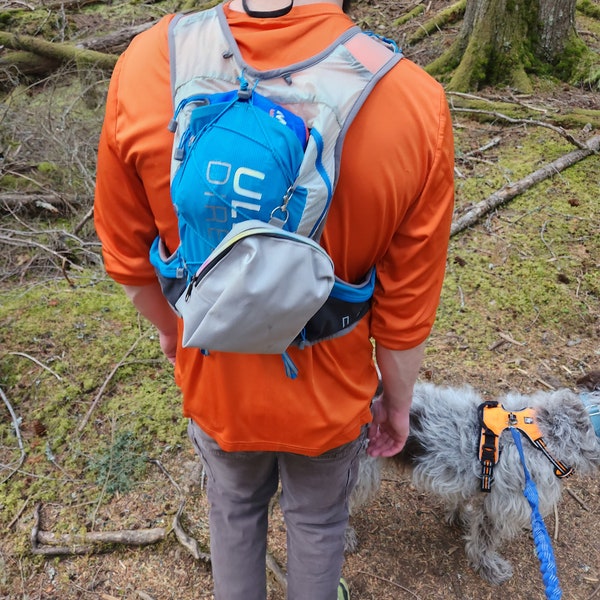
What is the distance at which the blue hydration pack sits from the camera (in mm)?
1209

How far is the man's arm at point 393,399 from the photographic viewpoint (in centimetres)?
184

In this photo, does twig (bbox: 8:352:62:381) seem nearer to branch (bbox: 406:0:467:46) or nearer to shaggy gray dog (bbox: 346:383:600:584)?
shaggy gray dog (bbox: 346:383:600:584)

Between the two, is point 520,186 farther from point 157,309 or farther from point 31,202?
point 31,202

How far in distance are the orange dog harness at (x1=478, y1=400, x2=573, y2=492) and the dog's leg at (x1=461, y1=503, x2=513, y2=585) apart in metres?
0.31

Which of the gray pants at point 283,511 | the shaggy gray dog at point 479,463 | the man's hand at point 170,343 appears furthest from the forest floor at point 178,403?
the man's hand at point 170,343

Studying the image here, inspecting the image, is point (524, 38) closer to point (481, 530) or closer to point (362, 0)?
point (362, 0)

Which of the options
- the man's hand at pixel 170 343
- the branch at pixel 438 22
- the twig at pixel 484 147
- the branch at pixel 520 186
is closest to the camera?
the man's hand at pixel 170 343

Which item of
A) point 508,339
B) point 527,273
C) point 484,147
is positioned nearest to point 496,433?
point 508,339

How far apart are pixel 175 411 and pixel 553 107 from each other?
249 inches

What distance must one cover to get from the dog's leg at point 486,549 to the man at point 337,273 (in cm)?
105

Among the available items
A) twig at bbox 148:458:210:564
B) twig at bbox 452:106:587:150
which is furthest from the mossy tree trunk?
twig at bbox 148:458:210:564

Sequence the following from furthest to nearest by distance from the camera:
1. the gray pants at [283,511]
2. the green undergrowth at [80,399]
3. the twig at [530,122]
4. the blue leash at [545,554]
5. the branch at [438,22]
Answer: the branch at [438,22] → the twig at [530,122] → the green undergrowth at [80,399] → the blue leash at [545,554] → the gray pants at [283,511]

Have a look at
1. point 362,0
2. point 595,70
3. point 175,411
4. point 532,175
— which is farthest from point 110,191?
point 362,0

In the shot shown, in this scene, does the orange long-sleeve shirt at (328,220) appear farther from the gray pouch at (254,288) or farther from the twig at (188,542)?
the twig at (188,542)
